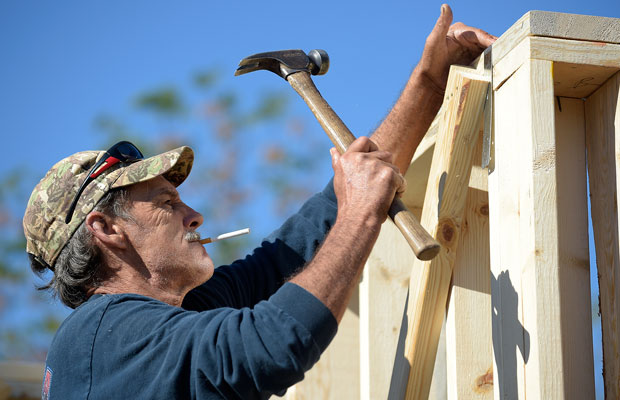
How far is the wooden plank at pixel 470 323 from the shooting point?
211 cm

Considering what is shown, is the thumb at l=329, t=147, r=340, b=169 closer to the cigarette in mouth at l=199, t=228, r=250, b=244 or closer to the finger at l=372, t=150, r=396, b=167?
the finger at l=372, t=150, r=396, b=167

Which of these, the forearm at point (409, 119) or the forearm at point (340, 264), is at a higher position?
the forearm at point (409, 119)

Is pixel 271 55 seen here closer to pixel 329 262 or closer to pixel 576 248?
pixel 329 262

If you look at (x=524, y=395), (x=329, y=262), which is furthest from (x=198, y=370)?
(x=524, y=395)

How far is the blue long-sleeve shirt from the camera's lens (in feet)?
5.69

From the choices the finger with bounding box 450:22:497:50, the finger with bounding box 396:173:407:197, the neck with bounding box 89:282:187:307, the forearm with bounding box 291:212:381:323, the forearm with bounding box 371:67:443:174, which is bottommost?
the neck with bounding box 89:282:187:307

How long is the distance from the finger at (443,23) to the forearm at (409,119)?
181 mm

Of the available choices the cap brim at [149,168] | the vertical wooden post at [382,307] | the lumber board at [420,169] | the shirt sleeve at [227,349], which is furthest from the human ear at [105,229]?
the lumber board at [420,169]

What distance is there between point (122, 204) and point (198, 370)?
35.3 inches

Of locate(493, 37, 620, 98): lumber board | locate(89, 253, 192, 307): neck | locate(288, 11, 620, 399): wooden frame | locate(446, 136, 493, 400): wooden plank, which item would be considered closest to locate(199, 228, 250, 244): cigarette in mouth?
locate(89, 253, 192, 307): neck

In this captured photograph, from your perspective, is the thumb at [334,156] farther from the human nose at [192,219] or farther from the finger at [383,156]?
the human nose at [192,219]

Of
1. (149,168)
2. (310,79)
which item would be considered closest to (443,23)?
(310,79)

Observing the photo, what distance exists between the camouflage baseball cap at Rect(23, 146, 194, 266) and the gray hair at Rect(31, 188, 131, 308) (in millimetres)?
29

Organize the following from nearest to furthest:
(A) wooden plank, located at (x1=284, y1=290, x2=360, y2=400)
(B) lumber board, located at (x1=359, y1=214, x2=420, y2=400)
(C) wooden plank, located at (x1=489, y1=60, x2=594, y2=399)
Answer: (C) wooden plank, located at (x1=489, y1=60, x2=594, y2=399)
(B) lumber board, located at (x1=359, y1=214, x2=420, y2=400)
(A) wooden plank, located at (x1=284, y1=290, x2=360, y2=400)
